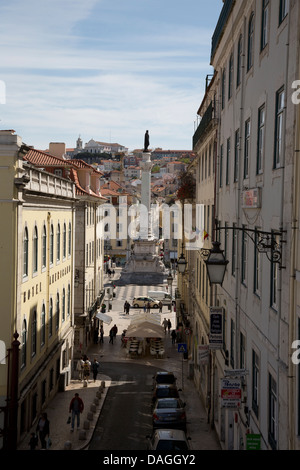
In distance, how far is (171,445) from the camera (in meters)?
16.6

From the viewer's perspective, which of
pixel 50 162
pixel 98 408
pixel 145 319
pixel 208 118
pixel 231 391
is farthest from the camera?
pixel 145 319

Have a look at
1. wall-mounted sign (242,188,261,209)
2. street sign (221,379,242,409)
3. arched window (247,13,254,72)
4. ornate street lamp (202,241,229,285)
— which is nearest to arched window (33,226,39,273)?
wall-mounted sign (242,188,261,209)

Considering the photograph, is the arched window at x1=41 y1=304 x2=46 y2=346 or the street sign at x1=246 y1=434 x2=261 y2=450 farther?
the arched window at x1=41 y1=304 x2=46 y2=346

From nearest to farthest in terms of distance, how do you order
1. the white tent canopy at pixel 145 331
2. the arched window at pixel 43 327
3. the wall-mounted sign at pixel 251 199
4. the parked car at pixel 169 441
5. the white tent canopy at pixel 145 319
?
the wall-mounted sign at pixel 251 199
the parked car at pixel 169 441
the arched window at pixel 43 327
the white tent canopy at pixel 145 331
the white tent canopy at pixel 145 319

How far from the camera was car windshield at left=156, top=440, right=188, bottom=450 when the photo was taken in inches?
648

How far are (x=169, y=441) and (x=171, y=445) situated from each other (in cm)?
16

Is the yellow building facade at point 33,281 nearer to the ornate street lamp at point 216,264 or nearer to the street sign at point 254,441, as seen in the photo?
the street sign at point 254,441

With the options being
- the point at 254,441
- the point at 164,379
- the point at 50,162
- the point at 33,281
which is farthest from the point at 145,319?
the point at 254,441

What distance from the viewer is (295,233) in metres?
9.51

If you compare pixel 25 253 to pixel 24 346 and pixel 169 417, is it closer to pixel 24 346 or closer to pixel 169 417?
pixel 24 346

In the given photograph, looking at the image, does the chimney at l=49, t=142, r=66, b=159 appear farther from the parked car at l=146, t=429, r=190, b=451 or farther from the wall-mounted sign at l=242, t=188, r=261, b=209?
the wall-mounted sign at l=242, t=188, r=261, b=209

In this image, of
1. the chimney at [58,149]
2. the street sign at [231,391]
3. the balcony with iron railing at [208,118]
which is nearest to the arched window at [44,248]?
the balcony with iron railing at [208,118]

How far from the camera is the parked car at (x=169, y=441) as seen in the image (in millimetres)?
→ 16484
